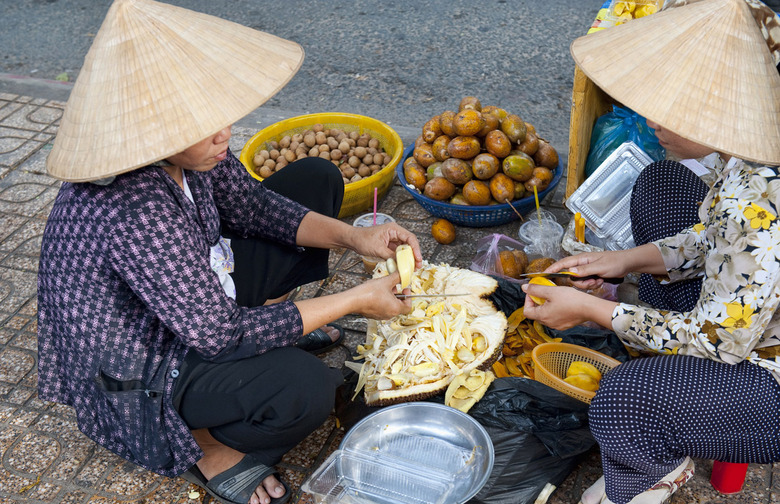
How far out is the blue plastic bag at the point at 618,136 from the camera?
3131 millimetres

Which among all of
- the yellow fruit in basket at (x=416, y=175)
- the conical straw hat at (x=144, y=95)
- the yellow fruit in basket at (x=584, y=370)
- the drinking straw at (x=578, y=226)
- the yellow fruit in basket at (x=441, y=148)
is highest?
the conical straw hat at (x=144, y=95)

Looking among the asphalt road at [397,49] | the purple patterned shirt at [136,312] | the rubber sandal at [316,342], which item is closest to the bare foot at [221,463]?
the purple patterned shirt at [136,312]

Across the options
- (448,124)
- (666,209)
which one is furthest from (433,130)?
(666,209)

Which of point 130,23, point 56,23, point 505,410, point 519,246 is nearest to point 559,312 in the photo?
point 505,410

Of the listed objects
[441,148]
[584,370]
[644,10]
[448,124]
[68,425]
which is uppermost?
[644,10]

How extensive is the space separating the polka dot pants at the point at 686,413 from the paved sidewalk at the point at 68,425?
0.35m

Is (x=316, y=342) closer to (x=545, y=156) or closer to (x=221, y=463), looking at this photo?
(x=221, y=463)

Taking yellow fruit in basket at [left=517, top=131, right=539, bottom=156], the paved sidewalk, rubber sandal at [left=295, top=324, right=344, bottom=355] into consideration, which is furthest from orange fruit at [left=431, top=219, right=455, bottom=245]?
rubber sandal at [left=295, top=324, right=344, bottom=355]

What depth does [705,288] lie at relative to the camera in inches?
71.1

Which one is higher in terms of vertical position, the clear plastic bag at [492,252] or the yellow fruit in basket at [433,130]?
the yellow fruit in basket at [433,130]

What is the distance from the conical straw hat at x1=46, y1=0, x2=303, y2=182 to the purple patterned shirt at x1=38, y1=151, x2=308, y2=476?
0.43ft

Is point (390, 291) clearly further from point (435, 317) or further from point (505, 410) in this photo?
point (505, 410)

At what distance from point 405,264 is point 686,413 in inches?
36.2

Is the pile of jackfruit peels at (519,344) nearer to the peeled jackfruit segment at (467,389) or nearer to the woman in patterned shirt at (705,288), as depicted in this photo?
the peeled jackfruit segment at (467,389)
